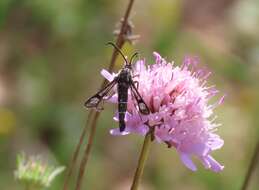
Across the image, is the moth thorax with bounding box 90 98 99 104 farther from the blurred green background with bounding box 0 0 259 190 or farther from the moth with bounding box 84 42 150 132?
the blurred green background with bounding box 0 0 259 190

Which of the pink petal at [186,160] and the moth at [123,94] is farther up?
the moth at [123,94]

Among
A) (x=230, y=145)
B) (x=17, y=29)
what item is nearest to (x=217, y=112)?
(x=230, y=145)

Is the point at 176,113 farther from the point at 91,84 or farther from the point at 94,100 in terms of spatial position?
the point at 91,84

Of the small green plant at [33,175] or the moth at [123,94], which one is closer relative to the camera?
the moth at [123,94]

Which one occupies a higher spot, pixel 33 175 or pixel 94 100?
pixel 94 100

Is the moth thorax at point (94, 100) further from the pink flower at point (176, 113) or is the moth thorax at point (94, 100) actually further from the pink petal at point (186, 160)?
the pink petal at point (186, 160)

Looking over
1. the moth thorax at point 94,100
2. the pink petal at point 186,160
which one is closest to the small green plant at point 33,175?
the moth thorax at point 94,100

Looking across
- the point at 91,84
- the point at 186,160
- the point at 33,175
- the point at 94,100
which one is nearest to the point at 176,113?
the point at 186,160
